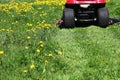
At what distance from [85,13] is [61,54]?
4248 mm

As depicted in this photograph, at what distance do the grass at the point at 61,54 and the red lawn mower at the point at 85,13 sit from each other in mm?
295

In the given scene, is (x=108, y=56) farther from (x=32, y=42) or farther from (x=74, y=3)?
(x=74, y=3)

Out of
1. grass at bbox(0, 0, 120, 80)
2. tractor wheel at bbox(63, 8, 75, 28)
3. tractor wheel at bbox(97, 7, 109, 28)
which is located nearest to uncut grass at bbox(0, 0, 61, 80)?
grass at bbox(0, 0, 120, 80)

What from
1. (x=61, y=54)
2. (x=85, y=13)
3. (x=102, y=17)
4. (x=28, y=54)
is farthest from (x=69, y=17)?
(x=28, y=54)

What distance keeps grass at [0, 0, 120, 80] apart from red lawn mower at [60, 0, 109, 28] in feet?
0.97

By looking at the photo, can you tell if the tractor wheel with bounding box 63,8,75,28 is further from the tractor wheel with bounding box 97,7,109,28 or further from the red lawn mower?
the tractor wheel with bounding box 97,7,109,28

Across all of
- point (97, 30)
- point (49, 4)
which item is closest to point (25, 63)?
point (97, 30)

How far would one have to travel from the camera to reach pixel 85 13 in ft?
43.3

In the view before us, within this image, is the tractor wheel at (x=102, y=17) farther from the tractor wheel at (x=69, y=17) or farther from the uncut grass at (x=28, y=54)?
the uncut grass at (x=28, y=54)

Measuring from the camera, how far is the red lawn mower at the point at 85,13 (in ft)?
42.8

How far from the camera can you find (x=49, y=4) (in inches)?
719

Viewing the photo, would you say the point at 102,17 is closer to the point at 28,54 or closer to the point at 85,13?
the point at 85,13

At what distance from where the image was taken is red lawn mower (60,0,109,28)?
1303cm

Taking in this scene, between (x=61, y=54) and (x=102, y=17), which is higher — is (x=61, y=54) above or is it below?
above
